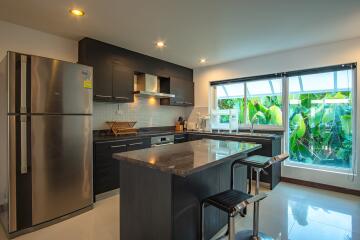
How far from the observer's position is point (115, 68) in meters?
3.35

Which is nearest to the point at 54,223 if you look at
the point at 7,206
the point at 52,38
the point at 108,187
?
the point at 7,206

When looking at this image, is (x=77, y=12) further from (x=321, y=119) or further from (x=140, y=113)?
(x=321, y=119)

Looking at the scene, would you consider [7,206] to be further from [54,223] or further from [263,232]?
[263,232]

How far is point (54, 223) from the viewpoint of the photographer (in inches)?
89.7

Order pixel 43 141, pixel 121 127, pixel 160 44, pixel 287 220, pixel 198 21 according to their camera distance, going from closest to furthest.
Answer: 1. pixel 43 141
2. pixel 287 220
3. pixel 198 21
4. pixel 160 44
5. pixel 121 127

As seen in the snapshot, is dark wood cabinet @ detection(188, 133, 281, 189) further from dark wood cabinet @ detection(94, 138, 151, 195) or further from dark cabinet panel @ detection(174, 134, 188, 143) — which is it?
dark wood cabinet @ detection(94, 138, 151, 195)

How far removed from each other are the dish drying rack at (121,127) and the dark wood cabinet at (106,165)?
0.39 metres

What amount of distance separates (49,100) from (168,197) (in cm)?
177

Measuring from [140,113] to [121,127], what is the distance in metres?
0.66

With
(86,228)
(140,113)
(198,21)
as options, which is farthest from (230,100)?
(86,228)

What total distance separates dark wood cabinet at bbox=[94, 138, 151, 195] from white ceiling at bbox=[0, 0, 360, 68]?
1645mm

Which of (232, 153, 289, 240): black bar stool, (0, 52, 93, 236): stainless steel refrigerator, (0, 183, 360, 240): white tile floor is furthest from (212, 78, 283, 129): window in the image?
(0, 52, 93, 236): stainless steel refrigerator

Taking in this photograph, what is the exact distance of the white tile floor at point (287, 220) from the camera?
2057 mm

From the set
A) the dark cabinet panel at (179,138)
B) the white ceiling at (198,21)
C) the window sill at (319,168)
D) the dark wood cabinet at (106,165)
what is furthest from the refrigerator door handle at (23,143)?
the window sill at (319,168)
